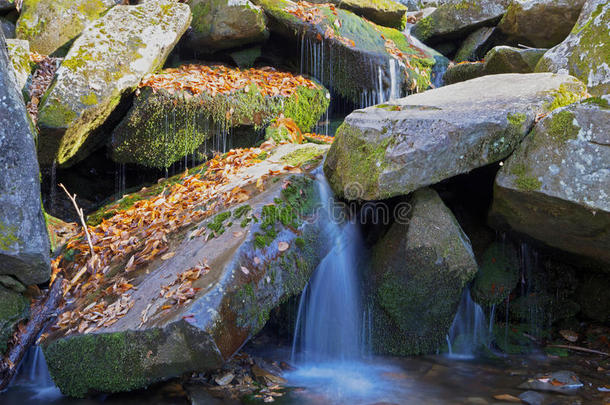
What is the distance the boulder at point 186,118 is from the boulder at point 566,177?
4564mm

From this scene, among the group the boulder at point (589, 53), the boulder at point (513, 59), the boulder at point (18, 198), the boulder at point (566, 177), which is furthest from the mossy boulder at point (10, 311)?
the boulder at point (513, 59)

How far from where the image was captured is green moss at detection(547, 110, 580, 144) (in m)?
4.34

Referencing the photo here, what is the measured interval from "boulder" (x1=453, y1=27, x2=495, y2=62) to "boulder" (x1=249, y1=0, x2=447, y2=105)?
2.32 m

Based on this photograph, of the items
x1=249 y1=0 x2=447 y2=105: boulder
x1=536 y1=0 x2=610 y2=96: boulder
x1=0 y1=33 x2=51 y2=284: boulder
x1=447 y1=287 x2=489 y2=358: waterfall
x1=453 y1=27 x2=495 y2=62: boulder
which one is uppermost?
x1=453 y1=27 x2=495 y2=62: boulder

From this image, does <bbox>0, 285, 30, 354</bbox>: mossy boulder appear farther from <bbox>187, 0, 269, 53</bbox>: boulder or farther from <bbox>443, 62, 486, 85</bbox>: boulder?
<bbox>443, 62, 486, 85</bbox>: boulder

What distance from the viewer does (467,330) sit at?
552 cm

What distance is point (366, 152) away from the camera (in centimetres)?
480

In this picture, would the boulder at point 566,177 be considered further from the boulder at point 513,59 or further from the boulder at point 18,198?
the boulder at point 18,198

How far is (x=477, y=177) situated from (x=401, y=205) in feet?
4.12

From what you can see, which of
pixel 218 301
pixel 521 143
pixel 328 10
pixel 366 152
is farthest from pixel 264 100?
pixel 218 301

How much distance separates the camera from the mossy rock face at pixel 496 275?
18.4 ft

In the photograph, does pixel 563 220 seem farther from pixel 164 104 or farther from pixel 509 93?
pixel 164 104

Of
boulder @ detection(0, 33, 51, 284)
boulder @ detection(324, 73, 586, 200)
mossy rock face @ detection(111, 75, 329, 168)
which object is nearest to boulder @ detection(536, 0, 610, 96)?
boulder @ detection(324, 73, 586, 200)

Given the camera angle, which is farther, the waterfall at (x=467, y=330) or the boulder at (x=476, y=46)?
the boulder at (x=476, y=46)
